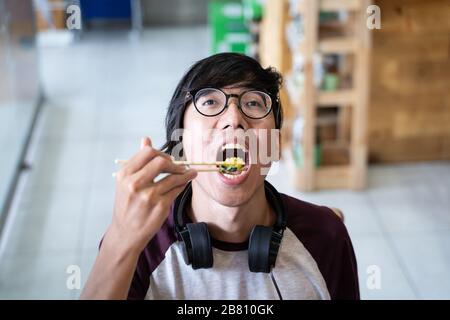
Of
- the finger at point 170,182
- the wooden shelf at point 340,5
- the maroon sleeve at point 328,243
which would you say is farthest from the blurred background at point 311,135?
the finger at point 170,182

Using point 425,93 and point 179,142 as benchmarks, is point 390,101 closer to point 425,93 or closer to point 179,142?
point 425,93

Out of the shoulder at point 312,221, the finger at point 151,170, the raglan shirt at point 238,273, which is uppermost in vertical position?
the finger at point 151,170

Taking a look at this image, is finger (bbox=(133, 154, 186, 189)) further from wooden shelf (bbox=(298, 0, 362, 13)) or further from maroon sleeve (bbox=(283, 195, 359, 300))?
wooden shelf (bbox=(298, 0, 362, 13))

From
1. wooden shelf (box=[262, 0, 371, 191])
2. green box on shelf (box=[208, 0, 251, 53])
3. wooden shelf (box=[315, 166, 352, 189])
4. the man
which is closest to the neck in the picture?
the man

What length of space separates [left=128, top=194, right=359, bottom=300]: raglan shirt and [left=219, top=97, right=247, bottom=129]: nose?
222mm

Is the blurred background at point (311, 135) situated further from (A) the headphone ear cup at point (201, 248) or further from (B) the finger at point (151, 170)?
(B) the finger at point (151, 170)

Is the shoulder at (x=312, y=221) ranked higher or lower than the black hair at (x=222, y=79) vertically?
lower

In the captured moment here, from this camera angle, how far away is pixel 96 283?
988 mm

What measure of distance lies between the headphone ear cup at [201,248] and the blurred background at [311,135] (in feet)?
3.28

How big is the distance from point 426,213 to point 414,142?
2.48 ft

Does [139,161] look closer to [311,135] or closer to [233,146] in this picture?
[233,146]

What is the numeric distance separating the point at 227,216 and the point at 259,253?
100 mm

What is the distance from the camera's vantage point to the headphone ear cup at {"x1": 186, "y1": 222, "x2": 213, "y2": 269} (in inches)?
47.2

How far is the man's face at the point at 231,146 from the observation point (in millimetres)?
1191
